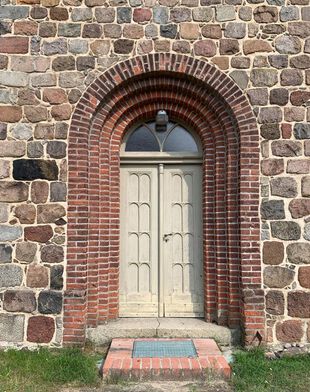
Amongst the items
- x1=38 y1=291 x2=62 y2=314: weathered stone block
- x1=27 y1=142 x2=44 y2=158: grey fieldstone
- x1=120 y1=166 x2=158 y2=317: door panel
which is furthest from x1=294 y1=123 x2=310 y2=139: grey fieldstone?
x1=38 y1=291 x2=62 y2=314: weathered stone block

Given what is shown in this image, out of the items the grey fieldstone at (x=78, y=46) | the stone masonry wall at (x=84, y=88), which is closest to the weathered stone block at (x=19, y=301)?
the stone masonry wall at (x=84, y=88)

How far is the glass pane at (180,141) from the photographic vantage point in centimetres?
539

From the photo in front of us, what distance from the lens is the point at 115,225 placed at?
5.02 metres

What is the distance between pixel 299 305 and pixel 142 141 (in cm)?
319

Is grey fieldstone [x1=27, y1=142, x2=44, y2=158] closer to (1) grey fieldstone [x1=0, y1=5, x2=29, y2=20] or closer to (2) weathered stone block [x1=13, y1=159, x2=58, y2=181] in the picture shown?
(2) weathered stone block [x1=13, y1=159, x2=58, y2=181]

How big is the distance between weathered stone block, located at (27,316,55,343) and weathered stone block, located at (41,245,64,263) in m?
0.74

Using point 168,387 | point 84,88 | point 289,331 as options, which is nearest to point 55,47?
point 84,88

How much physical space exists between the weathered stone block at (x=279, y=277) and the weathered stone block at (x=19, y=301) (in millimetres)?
3081

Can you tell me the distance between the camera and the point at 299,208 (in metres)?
4.71

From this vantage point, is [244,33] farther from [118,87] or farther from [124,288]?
[124,288]

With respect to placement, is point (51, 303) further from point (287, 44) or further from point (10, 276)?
point (287, 44)

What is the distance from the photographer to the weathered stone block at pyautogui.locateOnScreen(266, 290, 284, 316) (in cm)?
460

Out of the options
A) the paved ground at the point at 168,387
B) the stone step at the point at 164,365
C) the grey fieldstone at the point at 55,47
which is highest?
the grey fieldstone at the point at 55,47

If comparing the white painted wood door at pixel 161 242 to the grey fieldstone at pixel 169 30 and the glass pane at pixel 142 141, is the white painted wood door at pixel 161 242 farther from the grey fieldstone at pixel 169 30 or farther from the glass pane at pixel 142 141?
the grey fieldstone at pixel 169 30
